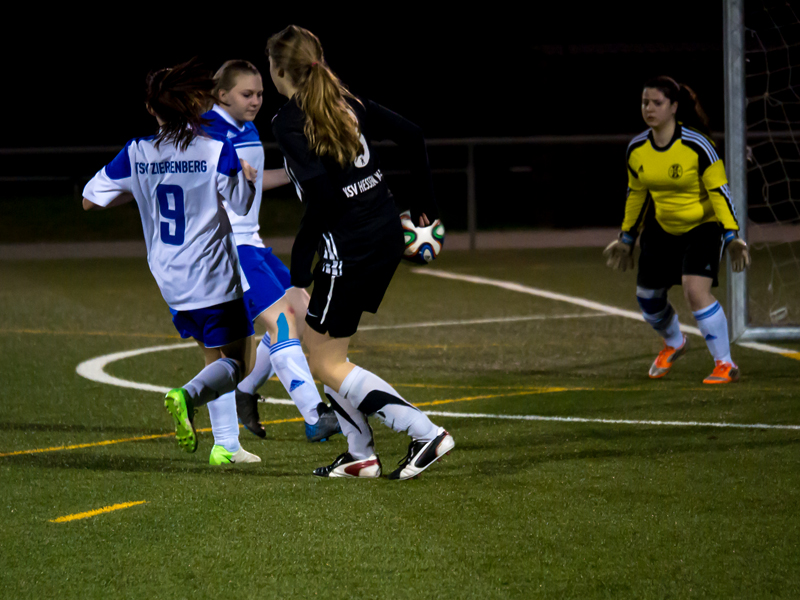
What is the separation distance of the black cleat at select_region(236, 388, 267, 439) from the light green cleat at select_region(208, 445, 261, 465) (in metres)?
0.59

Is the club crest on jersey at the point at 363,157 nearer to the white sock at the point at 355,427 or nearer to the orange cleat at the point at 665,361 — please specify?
the white sock at the point at 355,427

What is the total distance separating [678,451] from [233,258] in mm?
2234

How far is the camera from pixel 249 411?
595 centimetres

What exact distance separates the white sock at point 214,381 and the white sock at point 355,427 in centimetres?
47

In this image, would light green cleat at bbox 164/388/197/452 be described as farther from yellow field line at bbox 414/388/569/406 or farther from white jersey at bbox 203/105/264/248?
Result: yellow field line at bbox 414/388/569/406

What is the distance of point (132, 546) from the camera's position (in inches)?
158

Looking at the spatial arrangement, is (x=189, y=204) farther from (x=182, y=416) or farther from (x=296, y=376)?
(x=296, y=376)

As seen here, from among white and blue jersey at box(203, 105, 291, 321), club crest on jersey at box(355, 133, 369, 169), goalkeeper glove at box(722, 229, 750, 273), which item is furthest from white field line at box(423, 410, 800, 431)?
club crest on jersey at box(355, 133, 369, 169)

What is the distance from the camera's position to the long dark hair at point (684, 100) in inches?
276

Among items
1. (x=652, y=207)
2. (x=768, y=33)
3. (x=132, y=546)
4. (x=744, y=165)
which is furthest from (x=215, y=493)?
(x=768, y=33)

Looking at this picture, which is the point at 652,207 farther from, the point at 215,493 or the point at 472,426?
the point at 215,493

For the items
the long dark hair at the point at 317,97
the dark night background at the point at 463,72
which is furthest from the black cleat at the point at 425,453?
the dark night background at the point at 463,72

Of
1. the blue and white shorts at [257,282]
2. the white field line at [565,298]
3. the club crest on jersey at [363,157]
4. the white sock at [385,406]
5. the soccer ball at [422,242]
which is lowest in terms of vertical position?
the white field line at [565,298]

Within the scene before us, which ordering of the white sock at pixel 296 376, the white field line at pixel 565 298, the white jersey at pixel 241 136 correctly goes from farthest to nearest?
the white field line at pixel 565 298 → the white sock at pixel 296 376 → the white jersey at pixel 241 136
